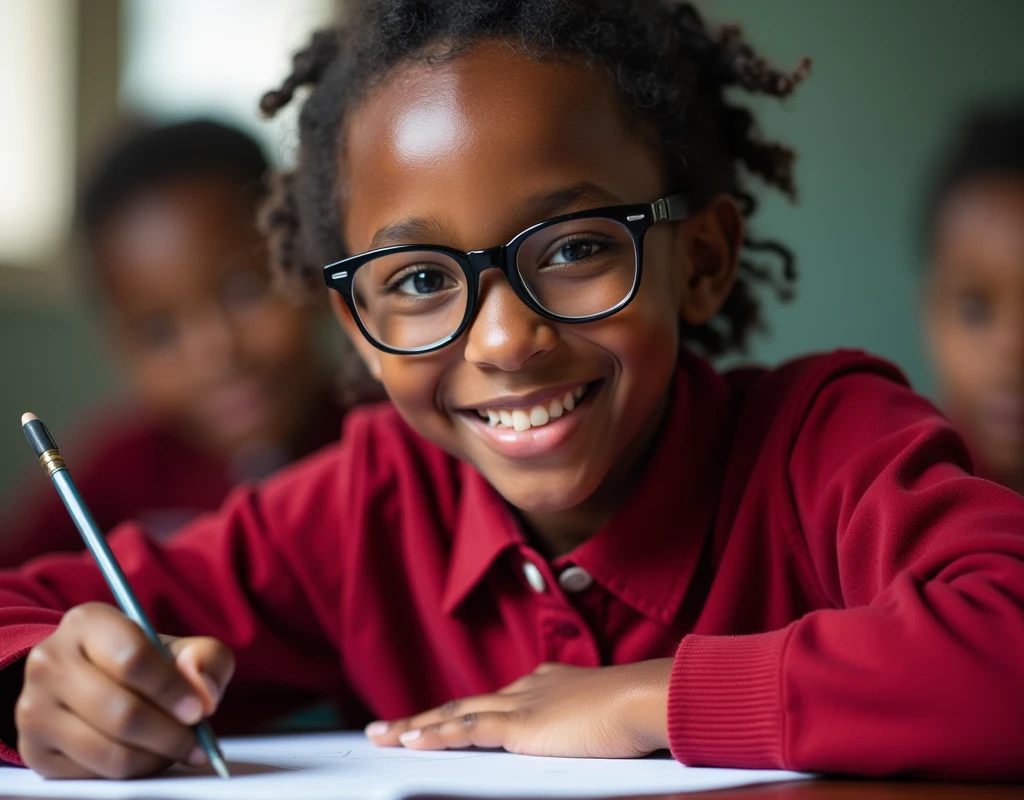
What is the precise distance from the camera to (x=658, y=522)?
105 centimetres

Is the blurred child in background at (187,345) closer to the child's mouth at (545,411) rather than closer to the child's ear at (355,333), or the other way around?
the child's ear at (355,333)

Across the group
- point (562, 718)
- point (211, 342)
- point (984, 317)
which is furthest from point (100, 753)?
point (984, 317)

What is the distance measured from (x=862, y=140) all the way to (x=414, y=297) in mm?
1495

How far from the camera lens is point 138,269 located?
86.2 inches

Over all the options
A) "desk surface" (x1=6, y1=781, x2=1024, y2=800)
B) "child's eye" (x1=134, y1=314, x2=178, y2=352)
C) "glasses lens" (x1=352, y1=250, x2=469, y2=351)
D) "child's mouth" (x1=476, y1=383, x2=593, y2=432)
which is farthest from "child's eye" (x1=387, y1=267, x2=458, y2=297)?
"child's eye" (x1=134, y1=314, x2=178, y2=352)

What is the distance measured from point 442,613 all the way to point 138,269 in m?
1.29

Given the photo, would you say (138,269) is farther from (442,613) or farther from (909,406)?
(909,406)

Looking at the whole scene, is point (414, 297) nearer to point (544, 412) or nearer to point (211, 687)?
point (544, 412)

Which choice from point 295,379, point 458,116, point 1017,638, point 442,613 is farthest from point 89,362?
point 1017,638

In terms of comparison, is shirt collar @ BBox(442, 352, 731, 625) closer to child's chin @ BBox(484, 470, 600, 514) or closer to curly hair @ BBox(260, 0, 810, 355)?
child's chin @ BBox(484, 470, 600, 514)

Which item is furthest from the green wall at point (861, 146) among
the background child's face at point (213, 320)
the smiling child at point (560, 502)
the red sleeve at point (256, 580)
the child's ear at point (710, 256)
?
the red sleeve at point (256, 580)

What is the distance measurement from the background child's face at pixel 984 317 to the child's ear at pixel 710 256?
1035 mm

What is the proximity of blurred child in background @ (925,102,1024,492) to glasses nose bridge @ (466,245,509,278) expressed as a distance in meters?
1.32

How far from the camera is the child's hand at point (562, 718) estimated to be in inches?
30.9
